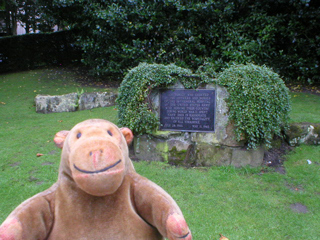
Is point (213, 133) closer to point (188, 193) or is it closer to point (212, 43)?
point (188, 193)

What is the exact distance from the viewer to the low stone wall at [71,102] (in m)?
8.94

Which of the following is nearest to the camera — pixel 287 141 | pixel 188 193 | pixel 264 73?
pixel 188 193

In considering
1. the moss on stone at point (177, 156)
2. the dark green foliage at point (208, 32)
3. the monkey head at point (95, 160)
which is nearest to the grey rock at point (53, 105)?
the dark green foliage at point (208, 32)

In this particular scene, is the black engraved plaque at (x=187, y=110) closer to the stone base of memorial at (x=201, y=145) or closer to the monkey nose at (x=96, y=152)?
the stone base of memorial at (x=201, y=145)

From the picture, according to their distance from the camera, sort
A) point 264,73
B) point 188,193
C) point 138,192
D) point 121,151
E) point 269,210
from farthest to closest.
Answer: point 264,73 → point 188,193 → point 269,210 → point 138,192 → point 121,151

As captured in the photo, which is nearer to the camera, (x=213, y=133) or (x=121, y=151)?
(x=121, y=151)

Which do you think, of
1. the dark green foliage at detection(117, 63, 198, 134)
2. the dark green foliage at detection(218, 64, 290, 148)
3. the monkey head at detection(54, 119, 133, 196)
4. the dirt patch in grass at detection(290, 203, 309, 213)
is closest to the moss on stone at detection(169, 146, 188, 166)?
the dark green foliage at detection(117, 63, 198, 134)

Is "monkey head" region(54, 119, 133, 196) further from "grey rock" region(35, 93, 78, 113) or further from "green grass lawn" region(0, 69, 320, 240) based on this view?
"grey rock" region(35, 93, 78, 113)

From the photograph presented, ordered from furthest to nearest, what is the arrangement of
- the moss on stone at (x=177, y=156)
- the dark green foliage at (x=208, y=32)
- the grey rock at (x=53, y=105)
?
A: the dark green foliage at (x=208, y=32) < the grey rock at (x=53, y=105) < the moss on stone at (x=177, y=156)

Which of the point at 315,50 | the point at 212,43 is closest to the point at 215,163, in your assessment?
the point at 212,43

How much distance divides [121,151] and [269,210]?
2952 millimetres

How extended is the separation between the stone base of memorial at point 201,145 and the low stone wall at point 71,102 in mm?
4058

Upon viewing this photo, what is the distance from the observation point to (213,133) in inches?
206

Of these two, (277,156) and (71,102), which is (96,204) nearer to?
(277,156)
